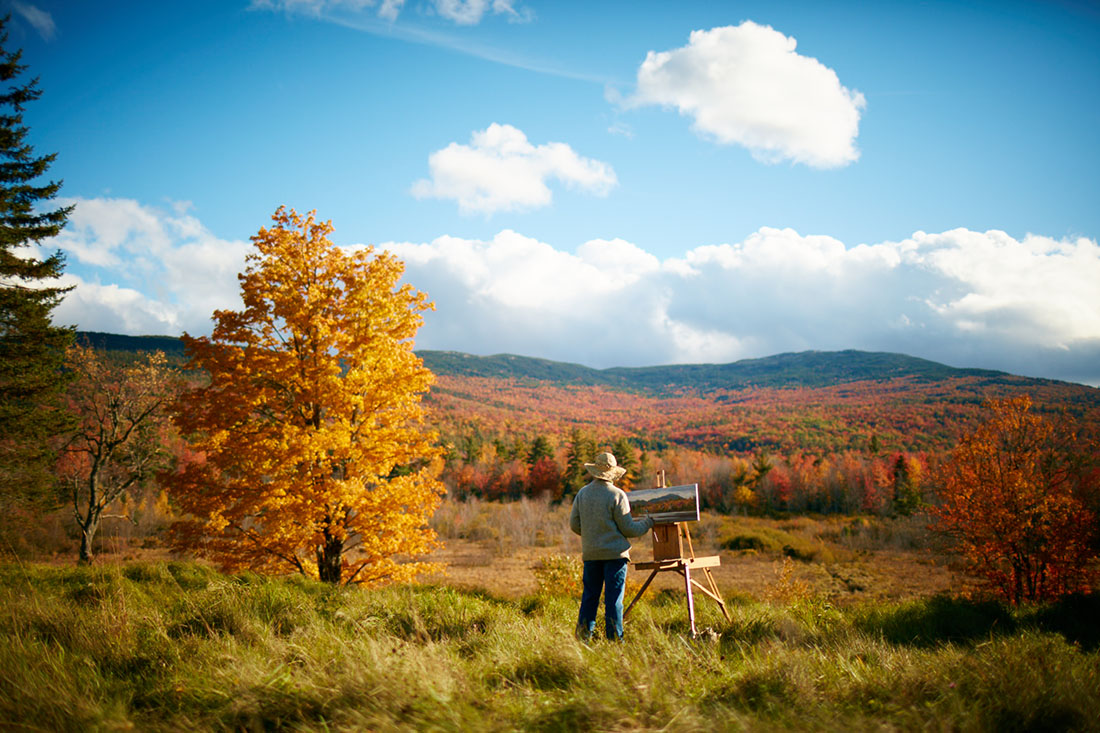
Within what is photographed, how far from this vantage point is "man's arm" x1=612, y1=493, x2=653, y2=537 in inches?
219

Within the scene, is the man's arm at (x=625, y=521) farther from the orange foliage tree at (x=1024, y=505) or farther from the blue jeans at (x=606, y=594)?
the orange foliage tree at (x=1024, y=505)

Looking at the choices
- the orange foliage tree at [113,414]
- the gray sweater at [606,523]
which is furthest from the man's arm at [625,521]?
the orange foliage tree at [113,414]

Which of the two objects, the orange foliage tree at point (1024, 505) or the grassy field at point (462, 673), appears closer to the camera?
the grassy field at point (462, 673)

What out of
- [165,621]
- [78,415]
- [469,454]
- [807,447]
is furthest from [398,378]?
[807,447]

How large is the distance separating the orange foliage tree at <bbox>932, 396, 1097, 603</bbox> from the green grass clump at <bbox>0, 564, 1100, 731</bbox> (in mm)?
18806

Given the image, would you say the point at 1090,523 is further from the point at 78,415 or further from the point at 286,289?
the point at 78,415

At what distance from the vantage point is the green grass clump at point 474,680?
291 cm

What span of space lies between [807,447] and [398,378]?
120 metres

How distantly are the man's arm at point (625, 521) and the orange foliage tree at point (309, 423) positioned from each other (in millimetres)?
6542

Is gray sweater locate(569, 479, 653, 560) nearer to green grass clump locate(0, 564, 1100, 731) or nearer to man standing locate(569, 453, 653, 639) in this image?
man standing locate(569, 453, 653, 639)

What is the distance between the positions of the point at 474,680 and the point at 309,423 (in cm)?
968

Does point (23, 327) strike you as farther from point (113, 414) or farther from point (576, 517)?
point (576, 517)

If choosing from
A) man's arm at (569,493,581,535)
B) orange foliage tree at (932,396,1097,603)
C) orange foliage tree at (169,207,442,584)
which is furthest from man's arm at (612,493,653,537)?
orange foliage tree at (932,396,1097,603)

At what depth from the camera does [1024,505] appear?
1852cm
